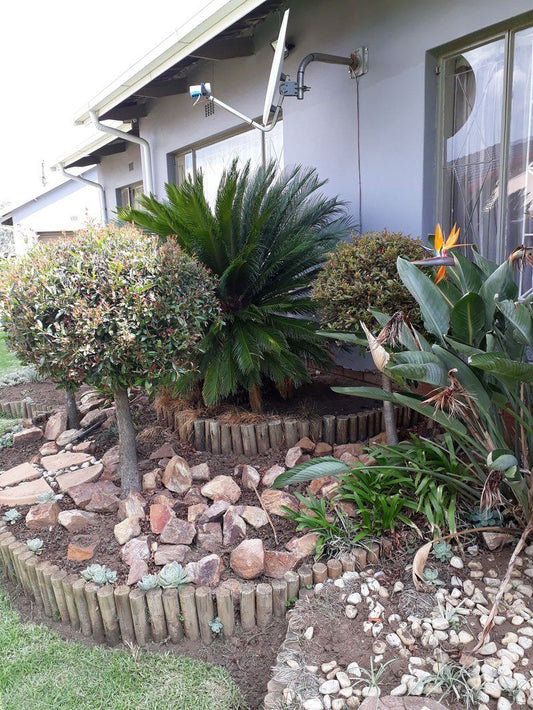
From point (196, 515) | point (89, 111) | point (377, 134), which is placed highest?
point (89, 111)

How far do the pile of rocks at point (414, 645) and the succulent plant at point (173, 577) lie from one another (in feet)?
1.72

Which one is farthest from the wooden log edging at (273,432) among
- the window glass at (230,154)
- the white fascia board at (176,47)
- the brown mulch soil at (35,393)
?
the white fascia board at (176,47)

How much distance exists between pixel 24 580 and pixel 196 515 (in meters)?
0.90

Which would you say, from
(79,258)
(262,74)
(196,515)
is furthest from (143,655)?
(262,74)

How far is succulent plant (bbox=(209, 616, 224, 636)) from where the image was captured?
2.26 m

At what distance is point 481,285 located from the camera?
7.97 feet

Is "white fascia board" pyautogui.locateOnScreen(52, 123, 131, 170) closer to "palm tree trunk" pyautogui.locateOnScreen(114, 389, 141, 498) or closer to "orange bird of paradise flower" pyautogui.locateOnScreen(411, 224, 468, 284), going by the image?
"palm tree trunk" pyautogui.locateOnScreen(114, 389, 141, 498)

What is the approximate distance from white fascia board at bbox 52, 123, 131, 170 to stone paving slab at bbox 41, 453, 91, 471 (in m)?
6.26

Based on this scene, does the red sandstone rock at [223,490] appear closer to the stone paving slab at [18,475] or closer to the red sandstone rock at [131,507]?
the red sandstone rock at [131,507]

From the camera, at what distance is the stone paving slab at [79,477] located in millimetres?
3277

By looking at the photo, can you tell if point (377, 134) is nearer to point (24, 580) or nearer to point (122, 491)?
point (122, 491)

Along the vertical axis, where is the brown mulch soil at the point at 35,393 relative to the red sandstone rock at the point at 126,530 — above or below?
above

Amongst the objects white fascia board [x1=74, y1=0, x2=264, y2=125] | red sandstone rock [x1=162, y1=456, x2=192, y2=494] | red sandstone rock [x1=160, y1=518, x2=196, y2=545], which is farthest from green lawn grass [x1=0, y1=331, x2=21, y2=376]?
red sandstone rock [x1=160, y1=518, x2=196, y2=545]

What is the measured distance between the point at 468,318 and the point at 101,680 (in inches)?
82.9
